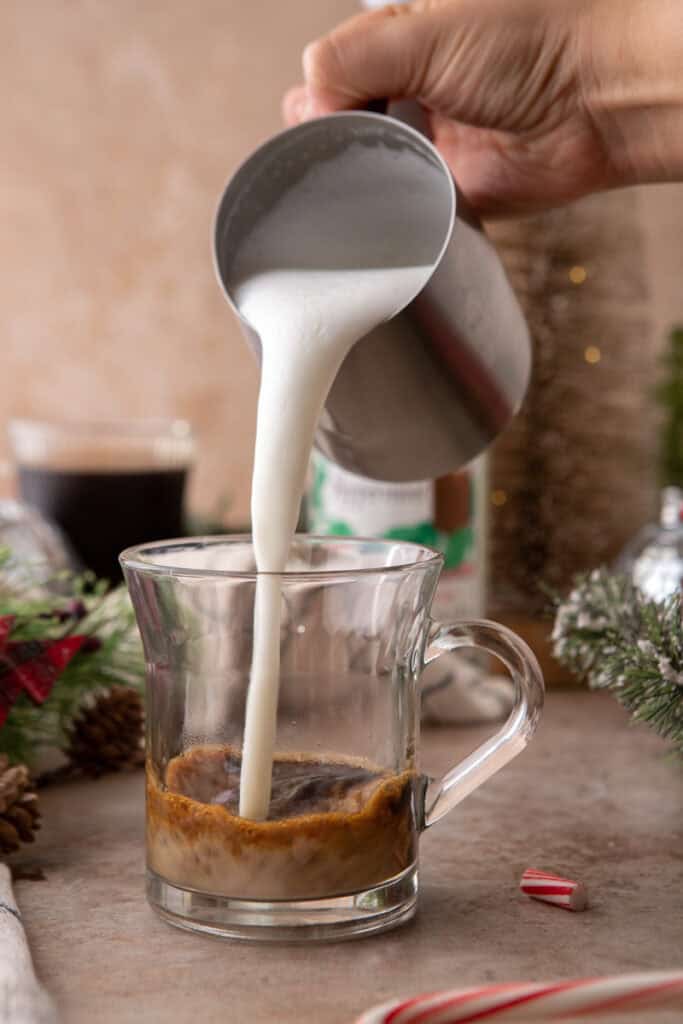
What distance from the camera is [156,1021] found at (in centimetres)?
47

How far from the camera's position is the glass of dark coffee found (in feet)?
3.85

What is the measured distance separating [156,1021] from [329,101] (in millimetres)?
565

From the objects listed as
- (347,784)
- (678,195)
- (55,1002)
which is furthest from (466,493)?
(678,195)

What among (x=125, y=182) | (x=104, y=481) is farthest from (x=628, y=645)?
Answer: (x=125, y=182)

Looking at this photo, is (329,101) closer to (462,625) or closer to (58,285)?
(462,625)

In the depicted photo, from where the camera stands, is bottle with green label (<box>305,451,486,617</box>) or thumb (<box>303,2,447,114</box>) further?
bottle with green label (<box>305,451,486,617</box>)

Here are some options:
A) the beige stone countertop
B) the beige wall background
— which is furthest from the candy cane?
the beige wall background

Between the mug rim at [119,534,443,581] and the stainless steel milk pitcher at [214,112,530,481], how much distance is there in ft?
0.33

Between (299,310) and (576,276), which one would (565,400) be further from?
(299,310)

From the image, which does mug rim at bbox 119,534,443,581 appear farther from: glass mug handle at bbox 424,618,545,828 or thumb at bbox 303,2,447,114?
thumb at bbox 303,2,447,114

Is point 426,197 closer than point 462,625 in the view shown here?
No

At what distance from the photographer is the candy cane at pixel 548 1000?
0.44 metres

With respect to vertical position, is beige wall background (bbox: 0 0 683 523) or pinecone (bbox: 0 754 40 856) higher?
beige wall background (bbox: 0 0 683 523)

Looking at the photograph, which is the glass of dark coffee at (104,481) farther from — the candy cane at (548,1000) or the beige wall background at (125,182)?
the candy cane at (548,1000)
